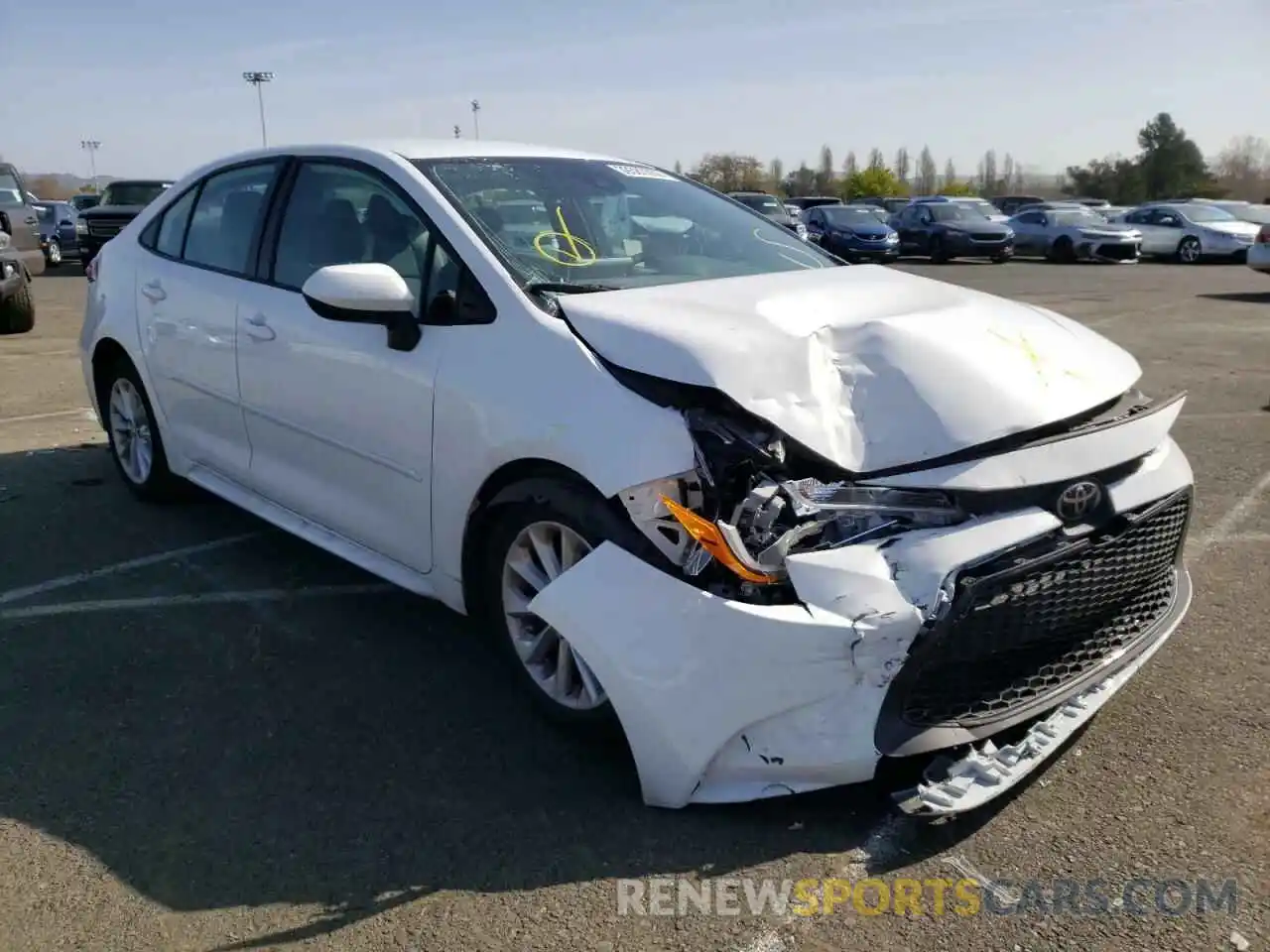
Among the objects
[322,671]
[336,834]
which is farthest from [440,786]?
[322,671]

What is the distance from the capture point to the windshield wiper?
345 centimetres

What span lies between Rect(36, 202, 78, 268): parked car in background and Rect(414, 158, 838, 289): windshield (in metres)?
23.3

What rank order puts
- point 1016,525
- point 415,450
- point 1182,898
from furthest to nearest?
point 415,450 → point 1016,525 → point 1182,898

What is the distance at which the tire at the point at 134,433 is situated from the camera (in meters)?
5.47

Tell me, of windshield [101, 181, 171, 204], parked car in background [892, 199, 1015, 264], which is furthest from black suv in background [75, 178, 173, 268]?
parked car in background [892, 199, 1015, 264]

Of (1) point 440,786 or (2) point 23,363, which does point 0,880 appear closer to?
(1) point 440,786

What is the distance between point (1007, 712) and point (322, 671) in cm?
224

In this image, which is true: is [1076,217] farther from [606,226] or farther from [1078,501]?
[1078,501]

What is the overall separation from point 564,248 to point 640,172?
1.03m

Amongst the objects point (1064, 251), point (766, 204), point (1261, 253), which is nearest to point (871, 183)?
point (1064, 251)

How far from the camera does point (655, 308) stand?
10.8 feet

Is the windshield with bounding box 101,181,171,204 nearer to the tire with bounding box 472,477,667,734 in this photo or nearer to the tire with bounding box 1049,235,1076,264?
the tire with bounding box 1049,235,1076,264

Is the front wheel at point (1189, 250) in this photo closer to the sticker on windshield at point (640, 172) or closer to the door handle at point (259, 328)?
the sticker on windshield at point (640, 172)

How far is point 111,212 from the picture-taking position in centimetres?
2239
